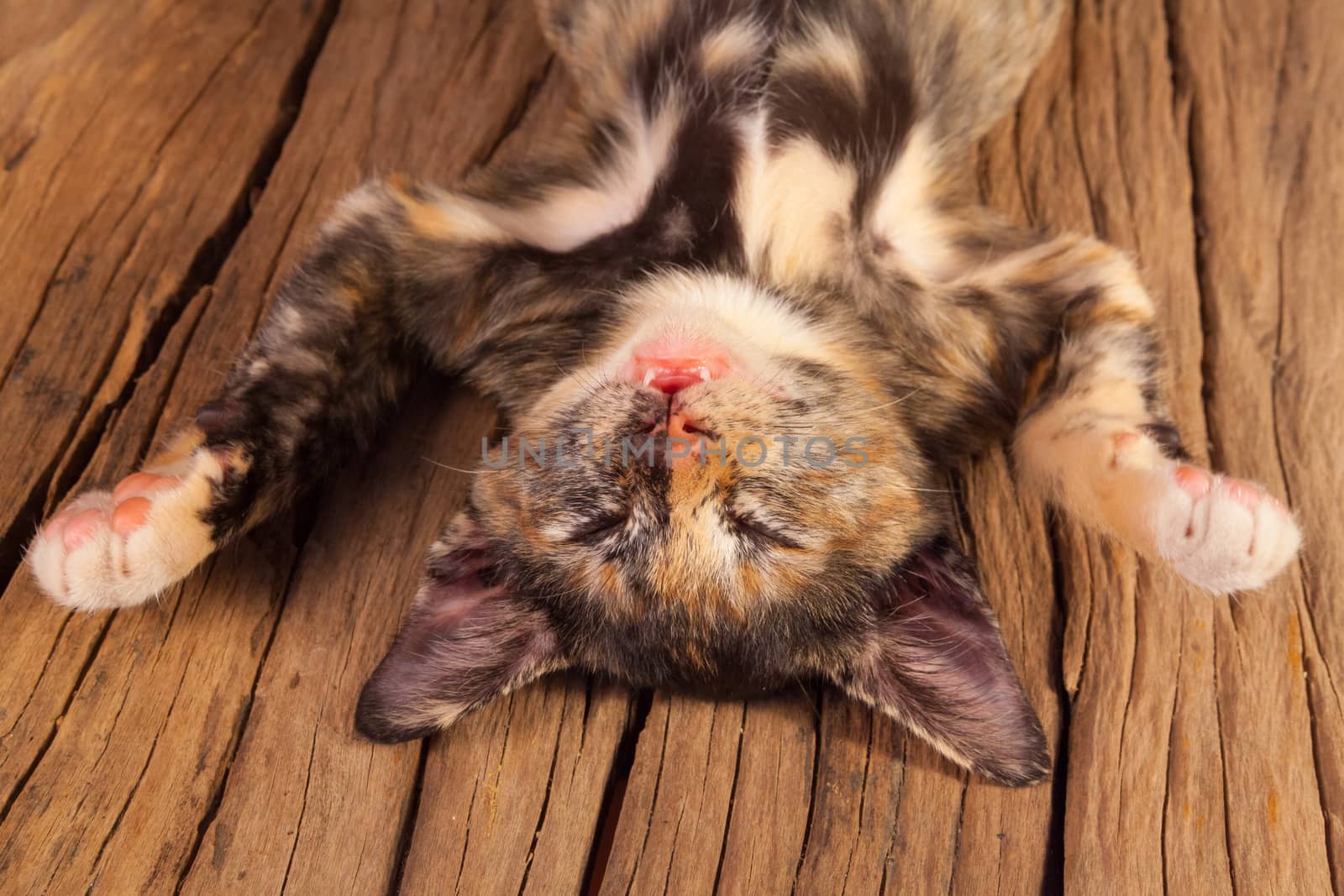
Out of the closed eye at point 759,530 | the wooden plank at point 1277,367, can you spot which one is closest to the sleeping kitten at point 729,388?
the closed eye at point 759,530

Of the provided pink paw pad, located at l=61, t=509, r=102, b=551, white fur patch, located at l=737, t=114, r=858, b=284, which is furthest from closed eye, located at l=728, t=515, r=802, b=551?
pink paw pad, located at l=61, t=509, r=102, b=551

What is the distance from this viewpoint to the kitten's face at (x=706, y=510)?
5.34ft

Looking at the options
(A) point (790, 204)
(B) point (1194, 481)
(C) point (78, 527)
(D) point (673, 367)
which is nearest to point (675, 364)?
(D) point (673, 367)

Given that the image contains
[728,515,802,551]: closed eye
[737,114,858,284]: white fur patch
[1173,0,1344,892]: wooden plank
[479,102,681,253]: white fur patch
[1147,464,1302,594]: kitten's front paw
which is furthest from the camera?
[479,102,681,253]: white fur patch

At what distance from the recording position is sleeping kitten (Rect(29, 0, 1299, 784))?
1.63m

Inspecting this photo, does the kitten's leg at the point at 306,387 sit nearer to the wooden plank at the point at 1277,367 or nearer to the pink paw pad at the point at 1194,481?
the pink paw pad at the point at 1194,481

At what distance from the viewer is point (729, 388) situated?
5.41 feet

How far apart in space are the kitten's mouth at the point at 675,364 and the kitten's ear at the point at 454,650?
42cm

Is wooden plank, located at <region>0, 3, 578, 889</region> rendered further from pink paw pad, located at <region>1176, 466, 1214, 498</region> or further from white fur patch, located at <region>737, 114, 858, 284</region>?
pink paw pad, located at <region>1176, 466, 1214, 498</region>

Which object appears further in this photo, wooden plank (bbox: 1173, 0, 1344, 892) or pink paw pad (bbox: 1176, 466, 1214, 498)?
wooden plank (bbox: 1173, 0, 1344, 892)

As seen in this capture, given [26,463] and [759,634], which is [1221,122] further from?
[26,463]

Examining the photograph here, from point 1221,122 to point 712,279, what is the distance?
1.46m

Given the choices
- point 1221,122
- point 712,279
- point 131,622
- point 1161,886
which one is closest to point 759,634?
point 712,279

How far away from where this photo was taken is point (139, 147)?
7.66 ft
